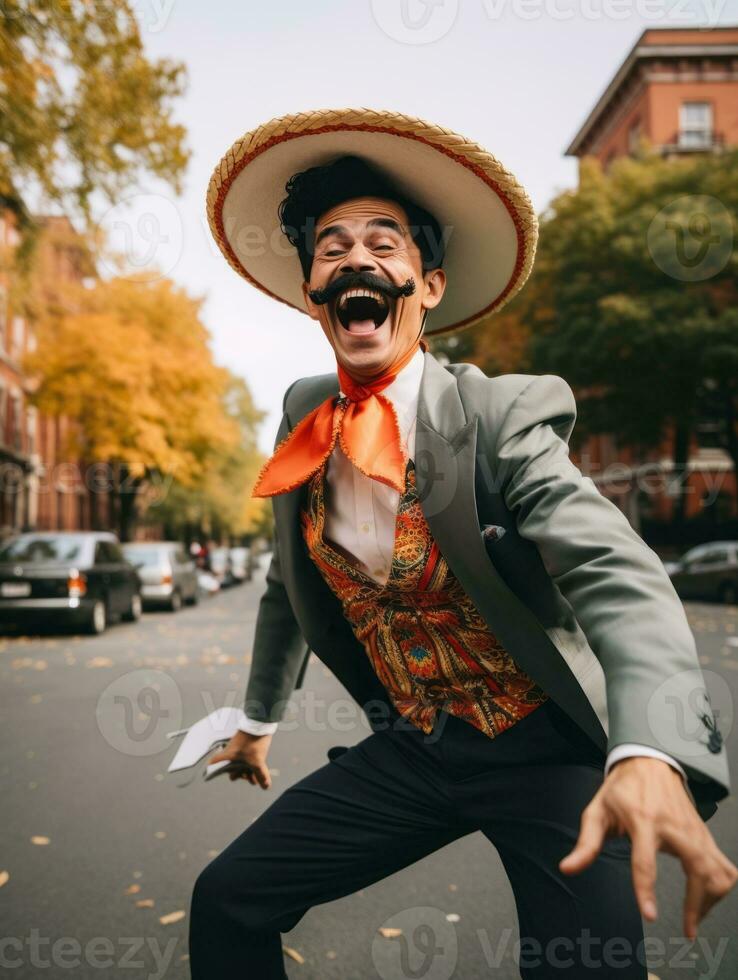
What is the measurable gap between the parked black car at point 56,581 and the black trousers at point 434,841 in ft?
39.9

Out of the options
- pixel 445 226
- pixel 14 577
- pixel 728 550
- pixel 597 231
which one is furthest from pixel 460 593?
pixel 597 231

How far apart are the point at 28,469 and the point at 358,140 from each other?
37.8 m

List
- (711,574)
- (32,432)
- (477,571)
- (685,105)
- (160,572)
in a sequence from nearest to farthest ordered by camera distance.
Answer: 1. (477,571)
2. (160,572)
3. (711,574)
4. (685,105)
5. (32,432)

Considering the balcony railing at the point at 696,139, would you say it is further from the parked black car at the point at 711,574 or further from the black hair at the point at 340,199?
the black hair at the point at 340,199

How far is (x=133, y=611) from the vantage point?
17078mm

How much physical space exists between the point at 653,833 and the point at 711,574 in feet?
68.9

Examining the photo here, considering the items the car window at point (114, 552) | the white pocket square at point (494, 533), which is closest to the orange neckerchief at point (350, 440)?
the white pocket square at point (494, 533)

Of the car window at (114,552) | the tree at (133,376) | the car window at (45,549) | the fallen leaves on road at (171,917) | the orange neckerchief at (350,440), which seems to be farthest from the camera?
the tree at (133,376)

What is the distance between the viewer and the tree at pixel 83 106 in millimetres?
10852

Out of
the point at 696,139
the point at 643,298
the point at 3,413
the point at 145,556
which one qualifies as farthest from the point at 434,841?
the point at 696,139

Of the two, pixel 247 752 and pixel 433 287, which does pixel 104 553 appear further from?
pixel 433 287

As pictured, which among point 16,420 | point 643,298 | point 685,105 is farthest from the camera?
point 685,105

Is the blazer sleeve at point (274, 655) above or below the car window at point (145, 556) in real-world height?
above

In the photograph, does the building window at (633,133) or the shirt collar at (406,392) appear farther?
the building window at (633,133)
